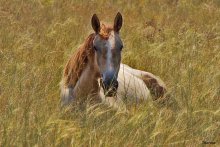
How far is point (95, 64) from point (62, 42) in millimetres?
2850

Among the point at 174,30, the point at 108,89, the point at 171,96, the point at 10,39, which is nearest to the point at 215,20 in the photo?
the point at 174,30

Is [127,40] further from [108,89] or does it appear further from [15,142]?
[15,142]

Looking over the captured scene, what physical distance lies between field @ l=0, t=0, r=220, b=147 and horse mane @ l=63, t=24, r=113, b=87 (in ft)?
0.67

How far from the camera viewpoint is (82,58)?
19.3 feet

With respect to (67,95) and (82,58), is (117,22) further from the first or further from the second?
(67,95)

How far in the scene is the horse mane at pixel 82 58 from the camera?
19.0ft

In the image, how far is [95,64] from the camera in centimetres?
573

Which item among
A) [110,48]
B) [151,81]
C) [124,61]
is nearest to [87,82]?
[110,48]

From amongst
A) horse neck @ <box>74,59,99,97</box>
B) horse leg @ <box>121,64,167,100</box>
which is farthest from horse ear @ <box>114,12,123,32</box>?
horse leg @ <box>121,64,167,100</box>

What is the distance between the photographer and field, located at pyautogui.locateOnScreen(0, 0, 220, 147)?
4.28 metres

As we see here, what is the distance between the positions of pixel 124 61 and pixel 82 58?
215cm

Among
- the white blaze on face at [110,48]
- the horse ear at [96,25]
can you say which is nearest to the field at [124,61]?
the white blaze on face at [110,48]

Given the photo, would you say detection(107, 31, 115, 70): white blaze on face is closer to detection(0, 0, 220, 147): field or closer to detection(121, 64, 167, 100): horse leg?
detection(0, 0, 220, 147): field

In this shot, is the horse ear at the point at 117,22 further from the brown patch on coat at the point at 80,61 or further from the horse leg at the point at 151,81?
the horse leg at the point at 151,81
